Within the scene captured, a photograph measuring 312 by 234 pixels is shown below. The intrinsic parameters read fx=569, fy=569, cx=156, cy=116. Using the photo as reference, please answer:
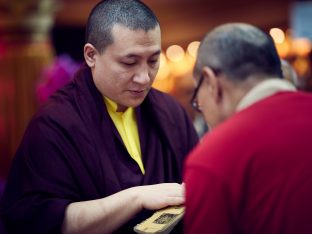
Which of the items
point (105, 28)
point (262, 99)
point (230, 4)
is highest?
point (105, 28)

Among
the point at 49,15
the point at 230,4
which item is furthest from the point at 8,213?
the point at 230,4

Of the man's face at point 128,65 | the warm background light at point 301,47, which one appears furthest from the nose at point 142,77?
the warm background light at point 301,47

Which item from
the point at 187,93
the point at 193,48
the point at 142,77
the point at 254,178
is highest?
the point at 142,77

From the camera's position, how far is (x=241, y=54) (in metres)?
1.57

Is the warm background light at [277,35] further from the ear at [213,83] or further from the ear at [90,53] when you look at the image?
the ear at [213,83]

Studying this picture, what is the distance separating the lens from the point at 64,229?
2.04 meters

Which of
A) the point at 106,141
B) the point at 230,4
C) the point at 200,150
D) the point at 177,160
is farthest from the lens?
the point at 230,4

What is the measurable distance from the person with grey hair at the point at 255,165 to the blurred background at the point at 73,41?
2.40 meters

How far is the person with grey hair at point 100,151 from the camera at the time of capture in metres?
2.03

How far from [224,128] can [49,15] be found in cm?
550

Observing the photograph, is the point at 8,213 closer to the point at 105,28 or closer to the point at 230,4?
the point at 105,28

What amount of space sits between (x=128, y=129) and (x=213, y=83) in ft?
2.69

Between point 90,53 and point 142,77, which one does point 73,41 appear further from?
point 142,77

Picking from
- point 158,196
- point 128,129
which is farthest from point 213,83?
point 128,129
